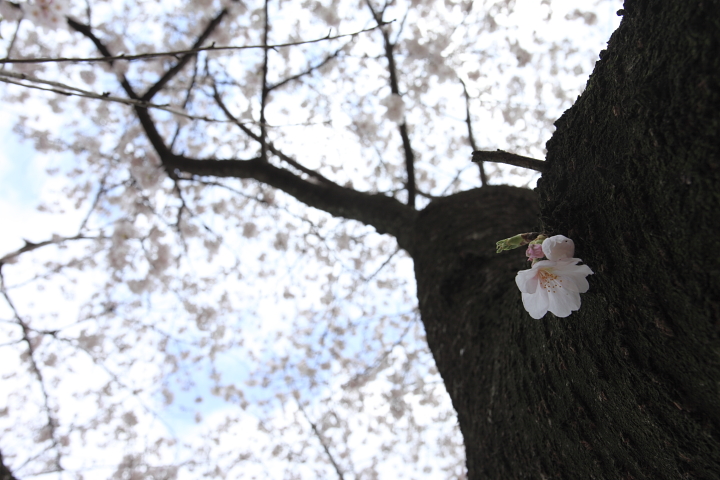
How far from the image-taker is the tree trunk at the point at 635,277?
0.52 meters

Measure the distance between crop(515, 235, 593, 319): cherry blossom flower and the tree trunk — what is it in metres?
0.05

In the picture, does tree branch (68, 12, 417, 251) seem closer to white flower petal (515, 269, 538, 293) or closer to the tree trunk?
the tree trunk

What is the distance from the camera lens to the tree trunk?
0.52 metres

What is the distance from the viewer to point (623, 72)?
0.65 m

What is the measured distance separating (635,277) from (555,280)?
0.39ft

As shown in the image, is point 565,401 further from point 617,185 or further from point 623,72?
point 623,72

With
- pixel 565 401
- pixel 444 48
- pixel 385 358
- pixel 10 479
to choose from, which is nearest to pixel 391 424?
pixel 385 358

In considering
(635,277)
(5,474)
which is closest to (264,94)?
(635,277)

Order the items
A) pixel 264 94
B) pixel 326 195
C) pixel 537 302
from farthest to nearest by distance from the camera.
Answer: pixel 264 94 → pixel 326 195 → pixel 537 302

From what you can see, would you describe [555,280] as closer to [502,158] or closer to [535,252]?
[535,252]

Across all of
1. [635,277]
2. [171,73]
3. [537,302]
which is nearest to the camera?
[635,277]

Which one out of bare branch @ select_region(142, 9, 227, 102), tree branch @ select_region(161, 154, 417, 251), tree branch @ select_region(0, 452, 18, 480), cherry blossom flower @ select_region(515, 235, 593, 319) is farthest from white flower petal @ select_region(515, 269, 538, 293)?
tree branch @ select_region(0, 452, 18, 480)

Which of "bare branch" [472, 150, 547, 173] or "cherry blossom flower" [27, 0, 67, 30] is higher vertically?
"cherry blossom flower" [27, 0, 67, 30]

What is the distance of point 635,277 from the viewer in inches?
25.0
